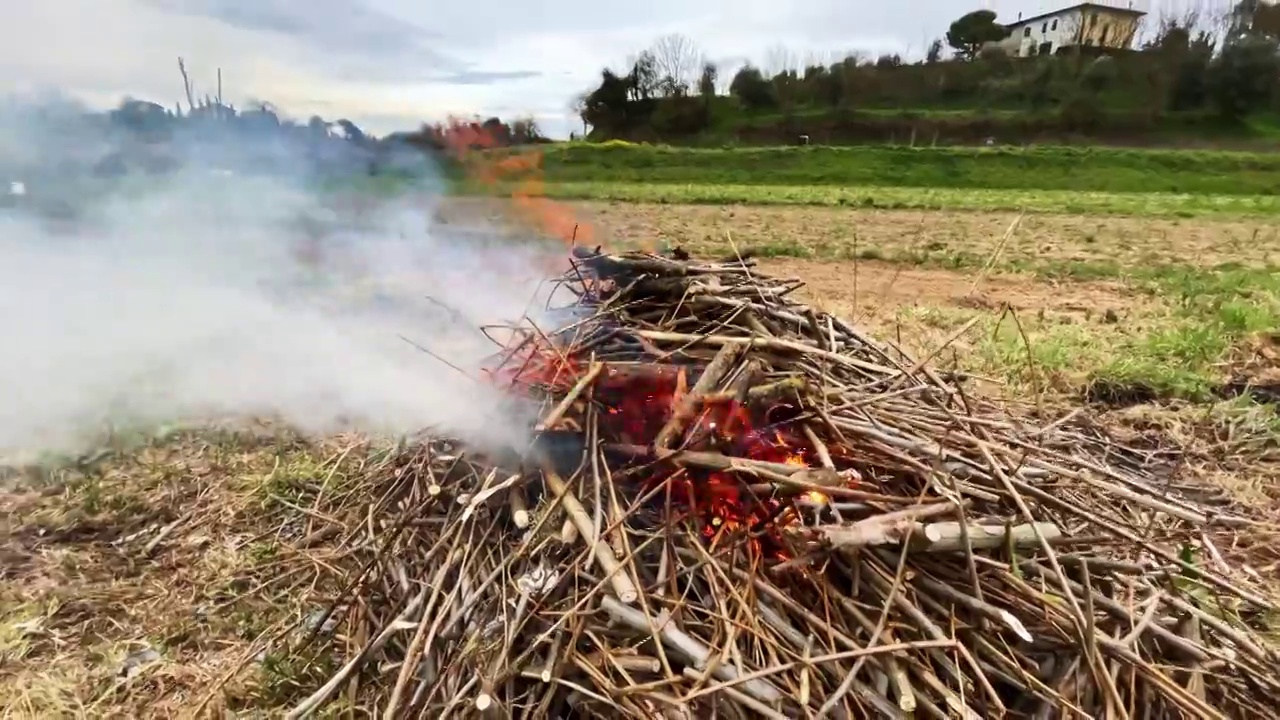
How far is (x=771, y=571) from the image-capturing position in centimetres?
264

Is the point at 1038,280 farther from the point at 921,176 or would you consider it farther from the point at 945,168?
the point at 945,168

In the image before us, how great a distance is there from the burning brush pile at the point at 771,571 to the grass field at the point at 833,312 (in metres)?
0.66

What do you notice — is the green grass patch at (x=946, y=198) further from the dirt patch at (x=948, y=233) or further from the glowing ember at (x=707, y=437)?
the glowing ember at (x=707, y=437)

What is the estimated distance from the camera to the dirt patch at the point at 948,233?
12934 millimetres

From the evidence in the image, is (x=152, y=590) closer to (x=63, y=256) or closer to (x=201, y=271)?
(x=201, y=271)

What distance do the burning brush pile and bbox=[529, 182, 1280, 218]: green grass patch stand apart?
15335mm

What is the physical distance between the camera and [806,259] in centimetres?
1237

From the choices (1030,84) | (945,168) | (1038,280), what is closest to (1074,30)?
(1030,84)

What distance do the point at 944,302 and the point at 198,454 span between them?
7.62m

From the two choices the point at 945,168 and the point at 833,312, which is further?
the point at 945,168

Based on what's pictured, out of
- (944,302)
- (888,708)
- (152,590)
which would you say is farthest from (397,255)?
(944,302)

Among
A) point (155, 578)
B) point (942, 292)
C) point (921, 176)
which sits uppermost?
point (155, 578)

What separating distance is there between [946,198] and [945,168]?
647 cm

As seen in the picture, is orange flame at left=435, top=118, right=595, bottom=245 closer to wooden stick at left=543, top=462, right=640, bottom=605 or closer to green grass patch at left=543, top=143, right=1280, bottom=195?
wooden stick at left=543, top=462, right=640, bottom=605
